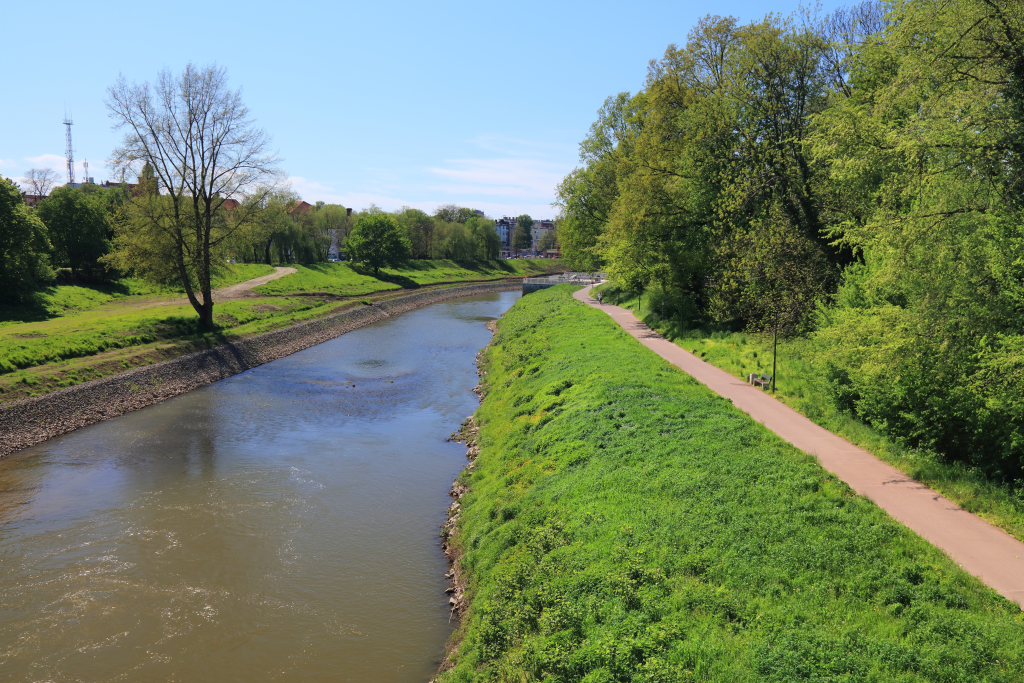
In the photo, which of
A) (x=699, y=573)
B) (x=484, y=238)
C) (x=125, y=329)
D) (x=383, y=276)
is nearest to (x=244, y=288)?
(x=125, y=329)

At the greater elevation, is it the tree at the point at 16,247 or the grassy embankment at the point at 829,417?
the tree at the point at 16,247

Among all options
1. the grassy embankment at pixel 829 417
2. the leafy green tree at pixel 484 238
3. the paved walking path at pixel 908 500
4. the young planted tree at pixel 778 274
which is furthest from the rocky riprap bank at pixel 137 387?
the leafy green tree at pixel 484 238

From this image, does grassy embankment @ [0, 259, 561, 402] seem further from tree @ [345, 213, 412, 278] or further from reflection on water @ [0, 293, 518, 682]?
tree @ [345, 213, 412, 278]

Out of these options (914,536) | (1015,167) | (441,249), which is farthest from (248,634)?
(441,249)

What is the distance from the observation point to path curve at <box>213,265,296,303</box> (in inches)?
2182

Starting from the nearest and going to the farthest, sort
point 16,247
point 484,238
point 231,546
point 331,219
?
point 231,546 < point 16,247 < point 331,219 < point 484,238

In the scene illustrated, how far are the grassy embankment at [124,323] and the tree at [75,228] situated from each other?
2.83m

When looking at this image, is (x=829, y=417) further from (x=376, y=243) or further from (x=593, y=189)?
(x=376, y=243)

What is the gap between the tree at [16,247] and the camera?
3903 centimetres

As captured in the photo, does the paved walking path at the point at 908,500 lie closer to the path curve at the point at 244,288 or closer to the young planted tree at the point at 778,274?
the young planted tree at the point at 778,274

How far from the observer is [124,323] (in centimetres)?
3569

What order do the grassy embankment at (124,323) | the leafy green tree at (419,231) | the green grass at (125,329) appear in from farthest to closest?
the leafy green tree at (419,231), the green grass at (125,329), the grassy embankment at (124,323)

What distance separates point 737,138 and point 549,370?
50.9 feet

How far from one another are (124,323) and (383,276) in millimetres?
52066
